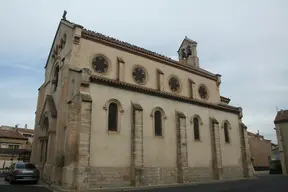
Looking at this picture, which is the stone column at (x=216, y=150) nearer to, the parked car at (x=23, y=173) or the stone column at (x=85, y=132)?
the stone column at (x=85, y=132)

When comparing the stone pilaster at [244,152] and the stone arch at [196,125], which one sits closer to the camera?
the stone arch at [196,125]

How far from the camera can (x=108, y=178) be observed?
14.9 meters

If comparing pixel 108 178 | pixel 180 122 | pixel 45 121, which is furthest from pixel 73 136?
pixel 180 122

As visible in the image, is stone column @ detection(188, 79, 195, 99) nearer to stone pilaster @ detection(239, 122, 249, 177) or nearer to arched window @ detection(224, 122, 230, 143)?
arched window @ detection(224, 122, 230, 143)

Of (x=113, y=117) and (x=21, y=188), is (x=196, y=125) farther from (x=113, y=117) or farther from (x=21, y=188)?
(x=21, y=188)

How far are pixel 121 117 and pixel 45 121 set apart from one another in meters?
7.79

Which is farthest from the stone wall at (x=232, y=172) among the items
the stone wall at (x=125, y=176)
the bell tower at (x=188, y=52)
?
the bell tower at (x=188, y=52)

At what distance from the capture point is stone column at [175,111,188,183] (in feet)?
59.7

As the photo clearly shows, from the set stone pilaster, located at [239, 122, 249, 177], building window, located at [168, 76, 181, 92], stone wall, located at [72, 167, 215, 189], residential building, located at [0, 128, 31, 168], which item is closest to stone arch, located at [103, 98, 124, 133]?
stone wall, located at [72, 167, 215, 189]

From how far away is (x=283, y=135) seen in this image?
119 feet

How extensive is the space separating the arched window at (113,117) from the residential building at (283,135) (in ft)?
98.1

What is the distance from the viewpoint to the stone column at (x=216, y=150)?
68.3ft

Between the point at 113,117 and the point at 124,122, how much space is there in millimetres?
847

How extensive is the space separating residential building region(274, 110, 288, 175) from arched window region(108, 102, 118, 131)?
2989 cm
